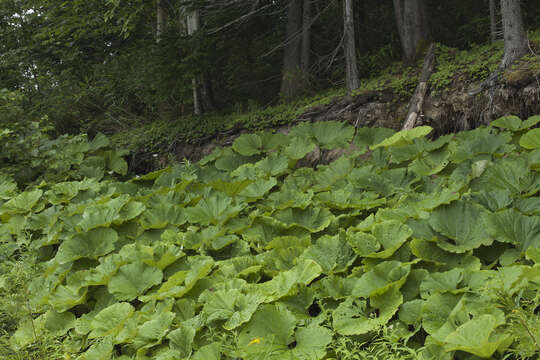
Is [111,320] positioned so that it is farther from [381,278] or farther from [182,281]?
[381,278]

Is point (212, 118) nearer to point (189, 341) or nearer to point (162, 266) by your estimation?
point (162, 266)

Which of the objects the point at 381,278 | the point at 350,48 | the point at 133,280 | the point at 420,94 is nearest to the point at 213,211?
the point at 133,280

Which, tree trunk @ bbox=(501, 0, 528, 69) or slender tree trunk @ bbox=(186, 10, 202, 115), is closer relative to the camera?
tree trunk @ bbox=(501, 0, 528, 69)

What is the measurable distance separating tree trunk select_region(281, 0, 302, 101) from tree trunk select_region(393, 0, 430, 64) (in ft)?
5.24

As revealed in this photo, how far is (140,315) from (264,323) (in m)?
0.67

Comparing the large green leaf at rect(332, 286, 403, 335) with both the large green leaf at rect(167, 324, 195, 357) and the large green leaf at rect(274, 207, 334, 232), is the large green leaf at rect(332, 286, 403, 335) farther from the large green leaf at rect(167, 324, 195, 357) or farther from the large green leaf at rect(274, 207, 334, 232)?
the large green leaf at rect(274, 207, 334, 232)

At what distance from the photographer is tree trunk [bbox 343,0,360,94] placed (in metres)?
5.80

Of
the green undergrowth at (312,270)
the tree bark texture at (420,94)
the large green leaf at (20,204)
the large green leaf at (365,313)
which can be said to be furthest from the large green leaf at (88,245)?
the tree bark texture at (420,94)

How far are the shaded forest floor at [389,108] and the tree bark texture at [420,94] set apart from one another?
7cm

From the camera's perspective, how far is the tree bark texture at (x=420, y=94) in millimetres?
5102

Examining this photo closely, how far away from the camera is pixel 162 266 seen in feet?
8.36

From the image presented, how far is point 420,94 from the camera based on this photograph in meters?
5.32

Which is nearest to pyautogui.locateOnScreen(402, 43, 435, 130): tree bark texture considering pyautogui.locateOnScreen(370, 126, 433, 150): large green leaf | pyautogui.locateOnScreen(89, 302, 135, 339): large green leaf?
pyautogui.locateOnScreen(370, 126, 433, 150): large green leaf

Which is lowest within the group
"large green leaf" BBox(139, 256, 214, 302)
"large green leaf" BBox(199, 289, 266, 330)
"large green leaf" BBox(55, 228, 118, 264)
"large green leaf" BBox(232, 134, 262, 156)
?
"large green leaf" BBox(199, 289, 266, 330)
